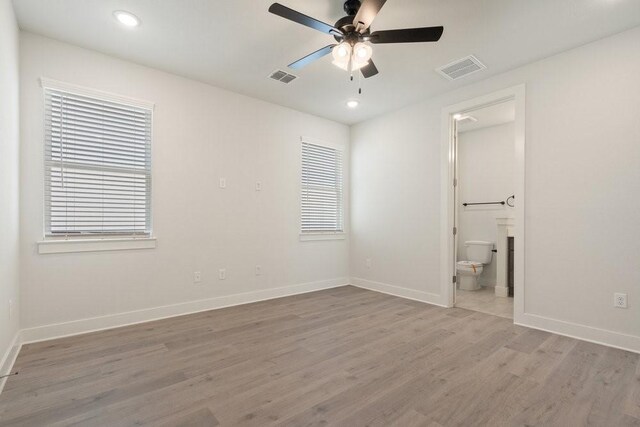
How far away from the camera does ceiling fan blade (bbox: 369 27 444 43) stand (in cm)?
206

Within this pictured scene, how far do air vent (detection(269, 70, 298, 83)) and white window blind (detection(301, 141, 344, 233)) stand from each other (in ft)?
3.97

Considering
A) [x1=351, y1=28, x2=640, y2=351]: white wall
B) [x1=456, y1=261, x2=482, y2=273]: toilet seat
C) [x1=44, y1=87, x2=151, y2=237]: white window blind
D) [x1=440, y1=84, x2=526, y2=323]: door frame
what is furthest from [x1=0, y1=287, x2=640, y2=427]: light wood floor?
[x1=456, y1=261, x2=482, y2=273]: toilet seat

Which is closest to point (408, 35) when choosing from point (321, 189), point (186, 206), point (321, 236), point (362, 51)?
point (362, 51)

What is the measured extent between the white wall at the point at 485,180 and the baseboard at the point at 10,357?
5551 mm

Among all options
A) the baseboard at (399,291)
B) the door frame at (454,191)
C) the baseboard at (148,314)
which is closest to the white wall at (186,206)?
the baseboard at (148,314)

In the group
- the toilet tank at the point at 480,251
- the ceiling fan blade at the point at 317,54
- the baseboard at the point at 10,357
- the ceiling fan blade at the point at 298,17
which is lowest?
the baseboard at the point at 10,357

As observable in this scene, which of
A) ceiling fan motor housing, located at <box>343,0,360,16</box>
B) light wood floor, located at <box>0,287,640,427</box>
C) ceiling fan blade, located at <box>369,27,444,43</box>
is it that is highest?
ceiling fan motor housing, located at <box>343,0,360,16</box>

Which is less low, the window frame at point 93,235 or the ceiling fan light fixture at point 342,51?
the ceiling fan light fixture at point 342,51

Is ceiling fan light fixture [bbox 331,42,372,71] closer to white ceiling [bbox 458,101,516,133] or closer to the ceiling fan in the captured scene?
the ceiling fan

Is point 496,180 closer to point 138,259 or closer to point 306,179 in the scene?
point 306,179

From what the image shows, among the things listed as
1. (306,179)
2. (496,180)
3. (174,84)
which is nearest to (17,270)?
(174,84)

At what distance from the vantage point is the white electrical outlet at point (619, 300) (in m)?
2.61

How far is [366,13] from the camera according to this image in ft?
6.53

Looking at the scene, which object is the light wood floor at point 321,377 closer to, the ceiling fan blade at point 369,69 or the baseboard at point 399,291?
the baseboard at point 399,291
